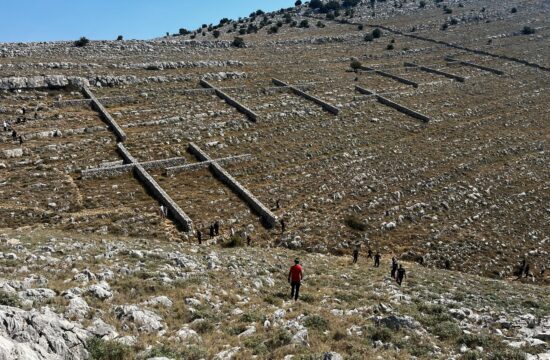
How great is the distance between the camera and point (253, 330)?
12.8 meters

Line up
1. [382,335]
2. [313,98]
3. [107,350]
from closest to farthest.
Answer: [107,350] < [382,335] < [313,98]

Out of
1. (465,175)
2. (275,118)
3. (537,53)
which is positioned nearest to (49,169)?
(275,118)

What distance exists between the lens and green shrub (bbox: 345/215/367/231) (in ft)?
91.7

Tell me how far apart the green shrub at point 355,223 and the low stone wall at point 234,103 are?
16382 mm

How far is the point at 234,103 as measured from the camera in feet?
144

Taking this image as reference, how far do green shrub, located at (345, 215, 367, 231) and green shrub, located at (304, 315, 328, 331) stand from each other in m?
14.5

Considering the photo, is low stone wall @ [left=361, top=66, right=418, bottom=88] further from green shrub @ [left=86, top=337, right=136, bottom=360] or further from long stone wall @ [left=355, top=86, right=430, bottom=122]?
green shrub @ [left=86, top=337, right=136, bottom=360]

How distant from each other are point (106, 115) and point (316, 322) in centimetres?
3009

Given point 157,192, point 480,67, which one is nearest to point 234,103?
point 157,192

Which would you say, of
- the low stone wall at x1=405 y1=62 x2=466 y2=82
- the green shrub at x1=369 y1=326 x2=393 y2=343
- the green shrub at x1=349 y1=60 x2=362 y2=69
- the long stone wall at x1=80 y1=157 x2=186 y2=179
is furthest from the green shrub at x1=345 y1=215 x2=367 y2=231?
the low stone wall at x1=405 y1=62 x2=466 y2=82

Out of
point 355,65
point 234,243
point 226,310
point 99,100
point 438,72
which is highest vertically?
point 355,65

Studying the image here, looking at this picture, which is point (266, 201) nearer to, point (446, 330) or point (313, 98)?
point (446, 330)

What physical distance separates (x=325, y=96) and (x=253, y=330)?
1532 inches

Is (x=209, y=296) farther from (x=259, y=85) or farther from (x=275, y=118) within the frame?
(x=259, y=85)
